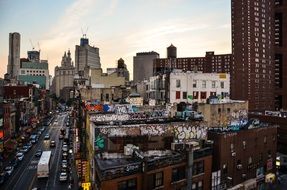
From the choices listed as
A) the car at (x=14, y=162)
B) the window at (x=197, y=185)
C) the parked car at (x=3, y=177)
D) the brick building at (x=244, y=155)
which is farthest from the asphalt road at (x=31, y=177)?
the brick building at (x=244, y=155)

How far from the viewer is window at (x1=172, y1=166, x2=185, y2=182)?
1420 inches

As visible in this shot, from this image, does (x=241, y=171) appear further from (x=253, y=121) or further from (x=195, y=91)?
(x=195, y=91)

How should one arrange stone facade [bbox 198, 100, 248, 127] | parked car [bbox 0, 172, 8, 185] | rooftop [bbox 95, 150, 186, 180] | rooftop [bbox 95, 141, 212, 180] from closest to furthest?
rooftop [bbox 95, 150, 186, 180] < rooftop [bbox 95, 141, 212, 180] < stone facade [bbox 198, 100, 248, 127] < parked car [bbox 0, 172, 8, 185]

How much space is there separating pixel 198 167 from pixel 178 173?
4.07 m

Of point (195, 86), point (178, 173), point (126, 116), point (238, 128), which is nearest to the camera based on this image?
point (178, 173)

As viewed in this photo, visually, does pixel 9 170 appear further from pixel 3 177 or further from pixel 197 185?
pixel 197 185

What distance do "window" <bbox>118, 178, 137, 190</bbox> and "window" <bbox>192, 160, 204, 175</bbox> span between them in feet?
30.6

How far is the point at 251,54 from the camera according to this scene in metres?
163

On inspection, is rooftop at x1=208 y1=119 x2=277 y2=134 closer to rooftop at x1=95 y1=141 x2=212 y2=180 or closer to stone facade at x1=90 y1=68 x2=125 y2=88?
rooftop at x1=95 y1=141 x2=212 y2=180

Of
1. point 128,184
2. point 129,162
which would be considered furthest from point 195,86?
point 128,184

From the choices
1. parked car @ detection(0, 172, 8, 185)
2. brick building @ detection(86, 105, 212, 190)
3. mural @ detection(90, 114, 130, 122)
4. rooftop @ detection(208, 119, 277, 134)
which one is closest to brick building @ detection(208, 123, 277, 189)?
rooftop @ detection(208, 119, 277, 134)

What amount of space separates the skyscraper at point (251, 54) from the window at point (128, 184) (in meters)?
139

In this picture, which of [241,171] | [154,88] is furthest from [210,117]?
[154,88]

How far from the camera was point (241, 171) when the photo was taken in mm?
48375
